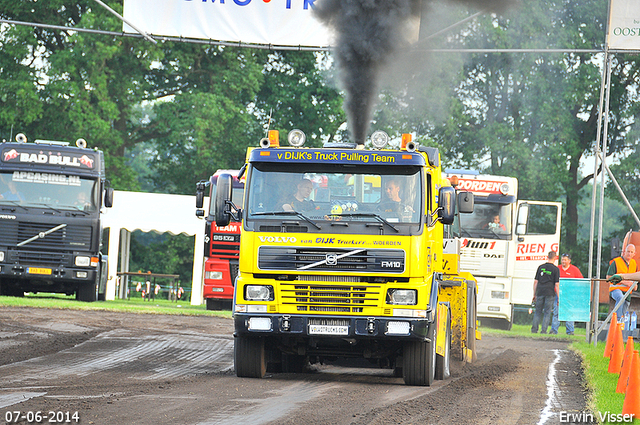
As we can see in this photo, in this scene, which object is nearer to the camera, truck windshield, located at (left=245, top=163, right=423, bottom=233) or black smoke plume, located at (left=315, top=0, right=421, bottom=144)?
truck windshield, located at (left=245, top=163, right=423, bottom=233)

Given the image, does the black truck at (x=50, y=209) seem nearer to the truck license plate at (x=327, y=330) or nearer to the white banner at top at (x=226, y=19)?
the white banner at top at (x=226, y=19)

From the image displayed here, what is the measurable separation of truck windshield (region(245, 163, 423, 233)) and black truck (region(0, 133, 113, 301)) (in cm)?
1195

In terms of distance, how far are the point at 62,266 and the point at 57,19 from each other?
20.8m

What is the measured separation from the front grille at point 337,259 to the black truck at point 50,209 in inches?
484

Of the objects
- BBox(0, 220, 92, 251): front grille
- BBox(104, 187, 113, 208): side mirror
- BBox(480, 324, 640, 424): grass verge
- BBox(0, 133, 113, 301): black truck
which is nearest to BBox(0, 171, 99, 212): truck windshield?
BBox(0, 133, 113, 301): black truck

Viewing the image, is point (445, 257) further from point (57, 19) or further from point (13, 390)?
point (57, 19)

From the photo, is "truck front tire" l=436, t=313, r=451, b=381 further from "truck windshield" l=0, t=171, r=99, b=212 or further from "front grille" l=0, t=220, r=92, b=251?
"front grille" l=0, t=220, r=92, b=251

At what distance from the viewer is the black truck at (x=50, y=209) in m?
21.4

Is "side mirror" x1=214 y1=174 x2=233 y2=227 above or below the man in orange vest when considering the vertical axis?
above

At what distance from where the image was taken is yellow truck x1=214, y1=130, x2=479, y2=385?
10.3 meters

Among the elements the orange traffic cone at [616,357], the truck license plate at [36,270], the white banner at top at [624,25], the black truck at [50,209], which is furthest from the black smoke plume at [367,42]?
the truck license plate at [36,270]

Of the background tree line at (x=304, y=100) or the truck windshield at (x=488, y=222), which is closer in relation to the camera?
the truck windshield at (x=488, y=222)

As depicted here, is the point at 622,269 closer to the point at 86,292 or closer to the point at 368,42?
the point at 368,42

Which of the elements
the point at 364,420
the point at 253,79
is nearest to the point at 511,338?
the point at 364,420
